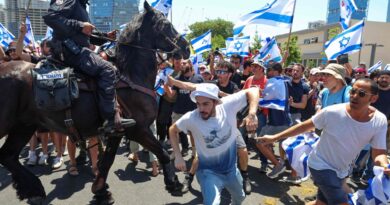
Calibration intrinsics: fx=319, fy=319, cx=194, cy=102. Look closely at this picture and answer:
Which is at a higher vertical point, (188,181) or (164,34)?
(164,34)

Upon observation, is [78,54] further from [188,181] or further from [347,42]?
[347,42]

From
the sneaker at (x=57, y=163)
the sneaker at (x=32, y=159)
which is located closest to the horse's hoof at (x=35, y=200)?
the sneaker at (x=57, y=163)

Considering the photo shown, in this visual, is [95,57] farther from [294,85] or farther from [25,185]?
[294,85]

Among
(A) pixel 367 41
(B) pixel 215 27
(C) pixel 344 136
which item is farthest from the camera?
(B) pixel 215 27

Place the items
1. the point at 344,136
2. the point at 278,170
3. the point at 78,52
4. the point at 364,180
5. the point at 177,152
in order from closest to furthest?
the point at 344,136, the point at 177,152, the point at 78,52, the point at 278,170, the point at 364,180

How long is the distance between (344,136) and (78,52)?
310cm

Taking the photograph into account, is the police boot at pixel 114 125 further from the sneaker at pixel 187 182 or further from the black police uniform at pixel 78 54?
the sneaker at pixel 187 182

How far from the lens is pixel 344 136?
306cm

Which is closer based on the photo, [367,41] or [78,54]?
[78,54]

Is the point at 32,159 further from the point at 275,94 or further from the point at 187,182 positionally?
the point at 275,94

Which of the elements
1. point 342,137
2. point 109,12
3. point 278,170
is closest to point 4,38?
point 109,12

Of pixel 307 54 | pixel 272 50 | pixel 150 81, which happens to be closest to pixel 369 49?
pixel 307 54

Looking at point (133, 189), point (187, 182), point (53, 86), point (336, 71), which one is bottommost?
point (133, 189)

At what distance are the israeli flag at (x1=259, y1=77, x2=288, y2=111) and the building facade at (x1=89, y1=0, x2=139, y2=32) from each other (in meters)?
7.86
